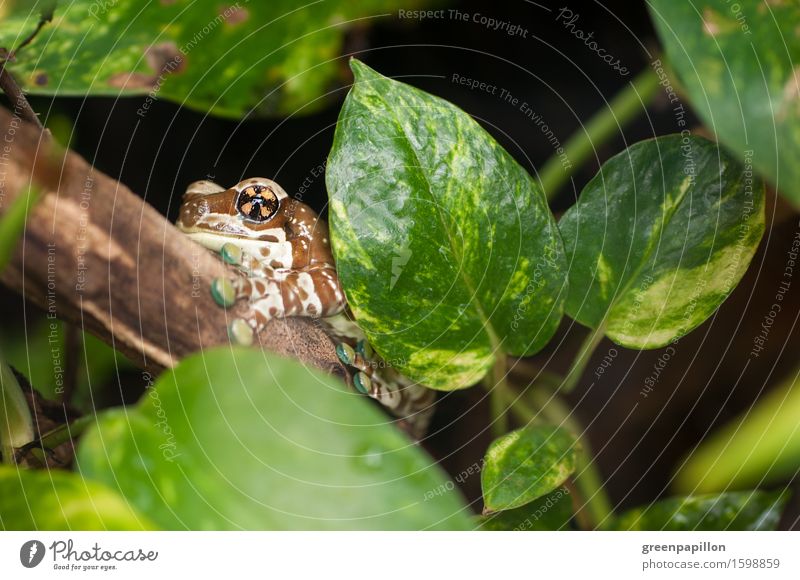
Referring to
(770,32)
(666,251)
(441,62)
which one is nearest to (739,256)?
(666,251)

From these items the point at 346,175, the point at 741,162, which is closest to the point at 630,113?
the point at 741,162

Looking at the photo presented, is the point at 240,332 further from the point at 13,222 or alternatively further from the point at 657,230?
the point at 657,230

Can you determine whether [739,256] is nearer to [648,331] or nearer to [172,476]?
[648,331]

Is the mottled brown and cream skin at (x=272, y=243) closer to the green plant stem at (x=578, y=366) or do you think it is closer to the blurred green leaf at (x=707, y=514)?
the green plant stem at (x=578, y=366)

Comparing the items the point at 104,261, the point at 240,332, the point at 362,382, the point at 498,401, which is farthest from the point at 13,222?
the point at 498,401

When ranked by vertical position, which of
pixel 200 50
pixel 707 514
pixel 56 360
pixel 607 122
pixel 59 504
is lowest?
pixel 707 514

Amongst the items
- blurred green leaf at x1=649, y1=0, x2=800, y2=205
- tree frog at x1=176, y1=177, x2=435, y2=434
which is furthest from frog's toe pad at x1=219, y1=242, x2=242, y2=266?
blurred green leaf at x1=649, y1=0, x2=800, y2=205

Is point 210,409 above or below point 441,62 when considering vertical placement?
below

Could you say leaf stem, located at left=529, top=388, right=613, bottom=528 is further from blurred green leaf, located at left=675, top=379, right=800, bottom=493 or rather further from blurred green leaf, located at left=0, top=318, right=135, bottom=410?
blurred green leaf, located at left=0, top=318, right=135, bottom=410
